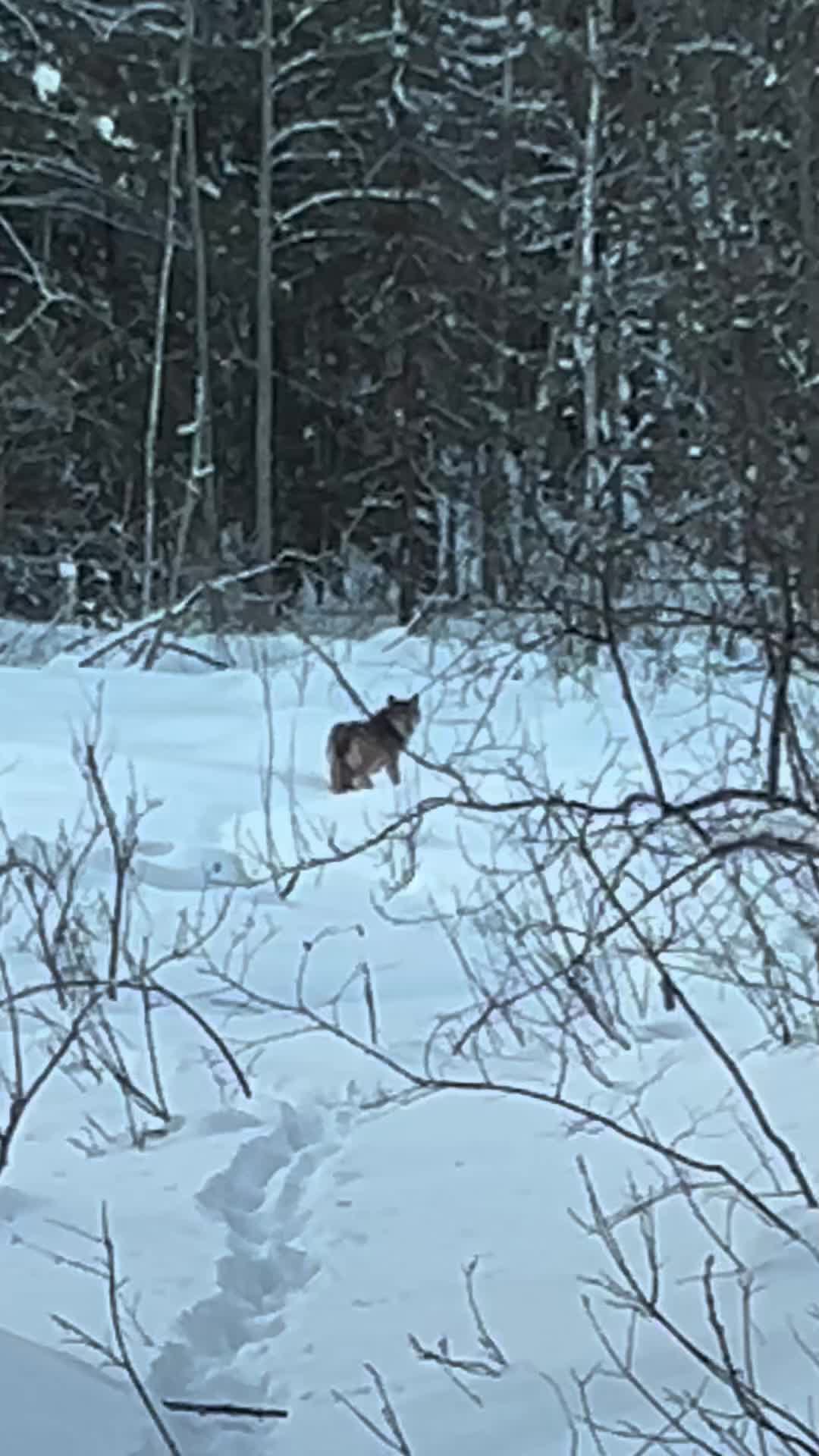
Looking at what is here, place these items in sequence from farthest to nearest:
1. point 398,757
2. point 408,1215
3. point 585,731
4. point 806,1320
Result: point 585,731 < point 398,757 < point 408,1215 < point 806,1320

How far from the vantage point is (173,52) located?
17.2 metres

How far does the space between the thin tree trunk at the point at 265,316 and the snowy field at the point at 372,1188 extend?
11031 millimetres

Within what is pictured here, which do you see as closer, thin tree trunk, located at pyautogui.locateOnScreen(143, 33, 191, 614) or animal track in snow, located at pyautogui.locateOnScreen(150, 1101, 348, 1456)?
animal track in snow, located at pyautogui.locateOnScreen(150, 1101, 348, 1456)

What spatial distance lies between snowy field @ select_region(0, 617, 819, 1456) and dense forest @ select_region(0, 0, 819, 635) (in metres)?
7.49

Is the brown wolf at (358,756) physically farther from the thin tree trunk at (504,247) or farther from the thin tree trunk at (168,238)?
the thin tree trunk at (504,247)

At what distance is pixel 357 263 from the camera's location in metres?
19.0

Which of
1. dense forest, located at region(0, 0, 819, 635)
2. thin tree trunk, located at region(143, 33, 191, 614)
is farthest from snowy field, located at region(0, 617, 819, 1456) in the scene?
thin tree trunk, located at region(143, 33, 191, 614)

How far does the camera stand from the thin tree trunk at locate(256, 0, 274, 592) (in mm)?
16594

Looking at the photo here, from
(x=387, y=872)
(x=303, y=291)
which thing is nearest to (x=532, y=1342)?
(x=387, y=872)

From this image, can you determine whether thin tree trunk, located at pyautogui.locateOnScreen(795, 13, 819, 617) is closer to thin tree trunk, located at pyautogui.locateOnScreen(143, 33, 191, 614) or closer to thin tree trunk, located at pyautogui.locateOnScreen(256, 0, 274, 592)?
thin tree trunk, located at pyautogui.locateOnScreen(256, 0, 274, 592)

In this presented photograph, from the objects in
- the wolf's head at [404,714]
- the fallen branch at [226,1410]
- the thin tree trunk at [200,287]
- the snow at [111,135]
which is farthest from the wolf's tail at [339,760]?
the snow at [111,135]

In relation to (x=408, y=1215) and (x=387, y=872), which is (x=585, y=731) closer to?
(x=387, y=872)

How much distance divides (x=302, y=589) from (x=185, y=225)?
3928 mm

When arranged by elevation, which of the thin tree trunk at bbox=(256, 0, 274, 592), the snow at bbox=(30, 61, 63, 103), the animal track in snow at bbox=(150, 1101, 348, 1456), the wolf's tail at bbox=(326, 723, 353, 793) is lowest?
the animal track in snow at bbox=(150, 1101, 348, 1456)
